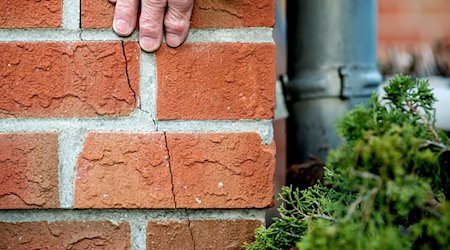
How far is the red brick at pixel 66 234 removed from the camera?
95cm

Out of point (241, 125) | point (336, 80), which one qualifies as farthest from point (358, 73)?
point (241, 125)

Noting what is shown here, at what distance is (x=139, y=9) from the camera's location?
3.10ft

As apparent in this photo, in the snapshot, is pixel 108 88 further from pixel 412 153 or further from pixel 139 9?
pixel 412 153

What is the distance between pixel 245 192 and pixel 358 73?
1.64ft

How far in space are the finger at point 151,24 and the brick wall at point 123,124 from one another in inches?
0.6

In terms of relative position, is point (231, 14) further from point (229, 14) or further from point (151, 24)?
point (151, 24)

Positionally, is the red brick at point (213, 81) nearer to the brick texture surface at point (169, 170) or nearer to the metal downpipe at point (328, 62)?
the brick texture surface at point (169, 170)

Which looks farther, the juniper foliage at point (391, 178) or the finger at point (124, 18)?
the finger at point (124, 18)

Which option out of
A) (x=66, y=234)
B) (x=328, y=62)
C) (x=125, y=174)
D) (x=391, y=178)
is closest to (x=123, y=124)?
(x=125, y=174)

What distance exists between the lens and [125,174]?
0.94 meters

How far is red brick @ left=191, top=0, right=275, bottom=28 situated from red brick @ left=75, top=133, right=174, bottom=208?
6.8 inches

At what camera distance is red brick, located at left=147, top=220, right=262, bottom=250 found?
96 centimetres

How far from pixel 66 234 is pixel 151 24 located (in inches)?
12.5

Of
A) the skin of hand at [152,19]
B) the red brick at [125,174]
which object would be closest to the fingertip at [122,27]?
the skin of hand at [152,19]
